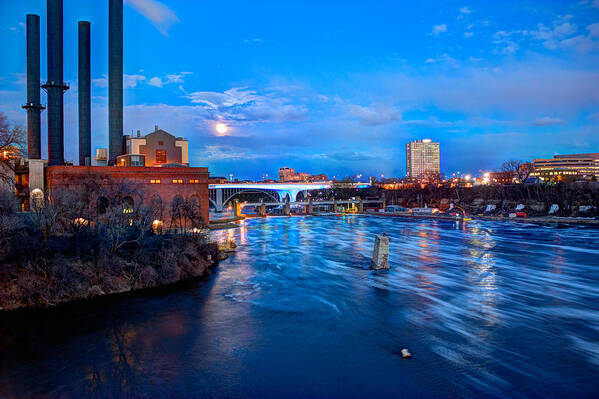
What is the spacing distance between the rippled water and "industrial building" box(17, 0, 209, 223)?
16.5 m

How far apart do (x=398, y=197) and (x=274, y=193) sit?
140ft

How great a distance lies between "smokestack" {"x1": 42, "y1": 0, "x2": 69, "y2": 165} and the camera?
141ft

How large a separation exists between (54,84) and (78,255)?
30147 millimetres

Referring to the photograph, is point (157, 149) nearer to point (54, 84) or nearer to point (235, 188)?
point (54, 84)

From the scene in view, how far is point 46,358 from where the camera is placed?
14492mm

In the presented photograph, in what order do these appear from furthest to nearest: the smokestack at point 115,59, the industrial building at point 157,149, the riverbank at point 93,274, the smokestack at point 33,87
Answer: the industrial building at point 157,149, the smokestack at point 33,87, the smokestack at point 115,59, the riverbank at point 93,274

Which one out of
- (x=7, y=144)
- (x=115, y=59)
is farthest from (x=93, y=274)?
(x=115, y=59)

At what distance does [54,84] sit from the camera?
43.0 m

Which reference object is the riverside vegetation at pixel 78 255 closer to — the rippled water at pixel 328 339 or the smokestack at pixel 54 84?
the rippled water at pixel 328 339

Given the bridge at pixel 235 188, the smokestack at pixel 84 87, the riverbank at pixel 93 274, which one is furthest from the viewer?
the bridge at pixel 235 188

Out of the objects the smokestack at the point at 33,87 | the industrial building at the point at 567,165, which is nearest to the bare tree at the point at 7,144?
the smokestack at the point at 33,87

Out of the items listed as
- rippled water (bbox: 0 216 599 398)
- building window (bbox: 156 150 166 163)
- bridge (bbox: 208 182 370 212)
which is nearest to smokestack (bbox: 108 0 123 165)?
building window (bbox: 156 150 166 163)

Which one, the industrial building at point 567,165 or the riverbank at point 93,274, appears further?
the industrial building at point 567,165

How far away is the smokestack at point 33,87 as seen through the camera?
45.8 metres
